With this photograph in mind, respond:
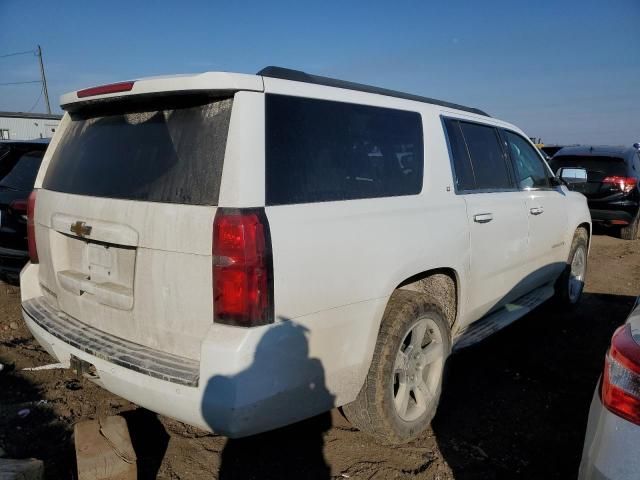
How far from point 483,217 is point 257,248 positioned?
194cm

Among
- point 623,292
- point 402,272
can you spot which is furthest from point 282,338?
point 623,292

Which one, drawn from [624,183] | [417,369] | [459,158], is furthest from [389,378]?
[624,183]

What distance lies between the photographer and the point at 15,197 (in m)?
4.98

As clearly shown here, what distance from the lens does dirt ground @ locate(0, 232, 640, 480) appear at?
8.82ft

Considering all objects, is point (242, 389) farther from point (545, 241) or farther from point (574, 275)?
point (574, 275)

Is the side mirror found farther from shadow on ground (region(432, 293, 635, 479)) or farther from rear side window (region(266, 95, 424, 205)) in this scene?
rear side window (region(266, 95, 424, 205))

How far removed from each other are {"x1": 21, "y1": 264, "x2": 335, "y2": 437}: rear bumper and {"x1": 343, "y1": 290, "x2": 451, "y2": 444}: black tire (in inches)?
12.7

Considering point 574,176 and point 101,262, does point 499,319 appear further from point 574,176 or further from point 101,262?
point 101,262

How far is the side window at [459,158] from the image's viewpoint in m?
3.31

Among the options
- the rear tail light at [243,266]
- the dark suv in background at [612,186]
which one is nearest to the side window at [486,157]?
the rear tail light at [243,266]

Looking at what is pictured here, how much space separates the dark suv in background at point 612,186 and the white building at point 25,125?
98.1ft

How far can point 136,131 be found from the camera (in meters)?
2.45

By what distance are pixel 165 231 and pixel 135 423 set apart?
1.58 m

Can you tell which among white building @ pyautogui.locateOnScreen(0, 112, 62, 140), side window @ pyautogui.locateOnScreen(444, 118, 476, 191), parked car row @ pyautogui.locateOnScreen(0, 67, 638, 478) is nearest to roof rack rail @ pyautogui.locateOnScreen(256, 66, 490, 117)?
parked car row @ pyautogui.locateOnScreen(0, 67, 638, 478)
